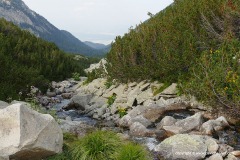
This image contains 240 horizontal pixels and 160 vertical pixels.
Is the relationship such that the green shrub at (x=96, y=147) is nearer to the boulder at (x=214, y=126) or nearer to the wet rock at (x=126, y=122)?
the boulder at (x=214, y=126)

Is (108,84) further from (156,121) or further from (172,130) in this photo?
(172,130)

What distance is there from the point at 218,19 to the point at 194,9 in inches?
64.5

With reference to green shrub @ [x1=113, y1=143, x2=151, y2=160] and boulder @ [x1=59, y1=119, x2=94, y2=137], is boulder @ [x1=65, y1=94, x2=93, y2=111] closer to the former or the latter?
boulder @ [x1=59, y1=119, x2=94, y2=137]

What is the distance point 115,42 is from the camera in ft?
75.8

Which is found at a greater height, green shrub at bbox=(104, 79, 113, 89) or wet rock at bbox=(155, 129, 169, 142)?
green shrub at bbox=(104, 79, 113, 89)

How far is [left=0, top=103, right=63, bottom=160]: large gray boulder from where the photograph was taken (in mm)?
7398

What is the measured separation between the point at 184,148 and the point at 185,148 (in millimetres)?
31

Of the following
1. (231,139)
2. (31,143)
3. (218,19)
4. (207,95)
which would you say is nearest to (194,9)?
(218,19)

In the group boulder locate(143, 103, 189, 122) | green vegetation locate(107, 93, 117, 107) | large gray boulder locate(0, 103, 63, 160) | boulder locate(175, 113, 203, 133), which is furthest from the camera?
green vegetation locate(107, 93, 117, 107)

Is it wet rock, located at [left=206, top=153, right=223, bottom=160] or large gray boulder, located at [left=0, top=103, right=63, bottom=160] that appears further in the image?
wet rock, located at [left=206, top=153, right=223, bottom=160]

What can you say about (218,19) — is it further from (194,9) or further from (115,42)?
(115,42)

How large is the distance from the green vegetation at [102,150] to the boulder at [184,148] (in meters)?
1.58

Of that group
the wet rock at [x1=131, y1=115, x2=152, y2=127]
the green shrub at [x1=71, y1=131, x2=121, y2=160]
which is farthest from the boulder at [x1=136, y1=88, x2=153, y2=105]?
the green shrub at [x1=71, y1=131, x2=121, y2=160]

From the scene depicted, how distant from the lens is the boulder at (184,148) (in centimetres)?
923
